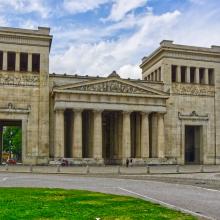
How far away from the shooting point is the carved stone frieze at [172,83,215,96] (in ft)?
266

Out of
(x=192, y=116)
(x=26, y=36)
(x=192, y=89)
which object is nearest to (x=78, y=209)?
(x=26, y=36)

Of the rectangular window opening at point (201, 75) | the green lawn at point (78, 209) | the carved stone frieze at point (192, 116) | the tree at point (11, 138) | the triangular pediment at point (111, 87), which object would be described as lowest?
the green lawn at point (78, 209)

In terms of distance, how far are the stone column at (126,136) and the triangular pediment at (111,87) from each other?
12.5 feet

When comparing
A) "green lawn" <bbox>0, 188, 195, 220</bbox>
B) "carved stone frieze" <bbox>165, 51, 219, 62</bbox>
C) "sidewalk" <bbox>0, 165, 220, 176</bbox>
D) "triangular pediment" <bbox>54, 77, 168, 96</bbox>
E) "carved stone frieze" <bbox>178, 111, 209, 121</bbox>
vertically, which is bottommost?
"sidewalk" <bbox>0, 165, 220, 176</bbox>

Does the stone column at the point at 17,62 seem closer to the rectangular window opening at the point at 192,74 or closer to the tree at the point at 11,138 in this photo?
the rectangular window opening at the point at 192,74

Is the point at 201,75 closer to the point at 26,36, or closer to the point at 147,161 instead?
the point at 147,161

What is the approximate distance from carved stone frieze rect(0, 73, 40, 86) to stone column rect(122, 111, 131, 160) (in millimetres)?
14960

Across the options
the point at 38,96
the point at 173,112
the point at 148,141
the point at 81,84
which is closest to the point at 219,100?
the point at 173,112

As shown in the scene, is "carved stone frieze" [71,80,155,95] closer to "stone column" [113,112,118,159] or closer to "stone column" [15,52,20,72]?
"stone column" [113,112,118,159]

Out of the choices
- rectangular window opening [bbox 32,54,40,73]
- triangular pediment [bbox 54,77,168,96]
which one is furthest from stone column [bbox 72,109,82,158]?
rectangular window opening [bbox 32,54,40,73]

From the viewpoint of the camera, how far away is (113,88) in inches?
2881

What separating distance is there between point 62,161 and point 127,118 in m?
13.7

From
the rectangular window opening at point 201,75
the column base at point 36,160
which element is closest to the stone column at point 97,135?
the column base at point 36,160

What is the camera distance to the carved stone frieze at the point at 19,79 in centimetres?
7062
